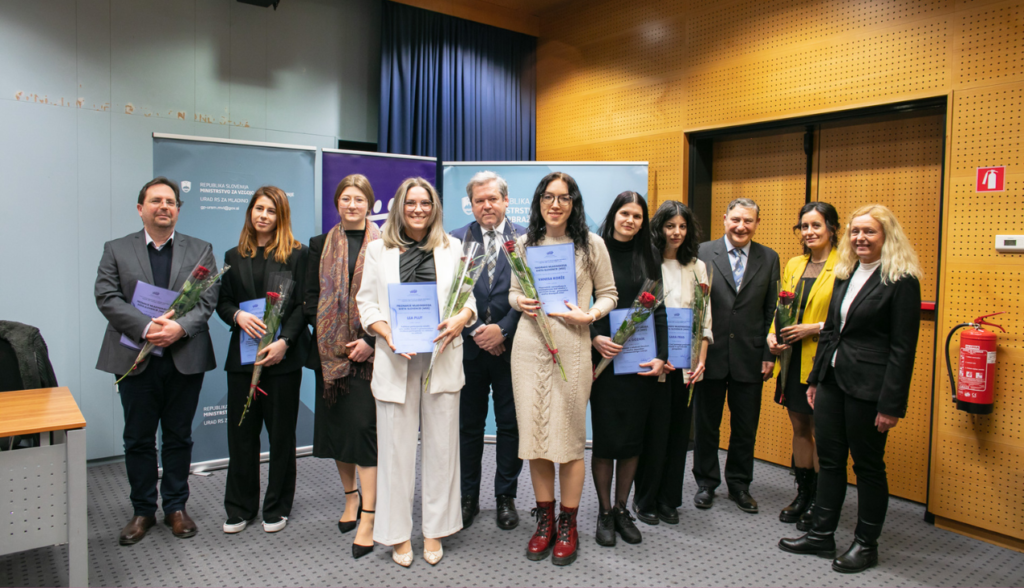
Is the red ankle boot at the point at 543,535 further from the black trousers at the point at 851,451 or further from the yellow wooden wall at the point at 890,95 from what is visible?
the yellow wooden wall at the point at 890,95

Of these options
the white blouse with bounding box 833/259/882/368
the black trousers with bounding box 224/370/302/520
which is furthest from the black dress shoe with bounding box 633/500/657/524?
the black trousers with bounding box 224/370/302/520

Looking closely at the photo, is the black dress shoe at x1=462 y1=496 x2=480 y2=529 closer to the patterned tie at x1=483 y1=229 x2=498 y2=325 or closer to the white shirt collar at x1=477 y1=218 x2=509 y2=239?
the patterned tie at x1=483 y1=229 x2=498 y2=325

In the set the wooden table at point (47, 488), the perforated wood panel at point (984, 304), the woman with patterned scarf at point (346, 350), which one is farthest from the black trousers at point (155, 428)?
the perforated wood panel at point (984, 304)

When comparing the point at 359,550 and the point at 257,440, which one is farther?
the point at 257,440

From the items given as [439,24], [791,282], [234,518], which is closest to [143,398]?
[234,518]

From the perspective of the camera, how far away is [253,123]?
4477 mm

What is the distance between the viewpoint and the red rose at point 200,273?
2818 millimetres

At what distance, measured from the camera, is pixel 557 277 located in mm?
2531

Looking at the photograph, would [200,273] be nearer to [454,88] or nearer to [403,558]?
[403,558]

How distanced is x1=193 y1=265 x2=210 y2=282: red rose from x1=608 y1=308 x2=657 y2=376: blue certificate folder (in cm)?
188

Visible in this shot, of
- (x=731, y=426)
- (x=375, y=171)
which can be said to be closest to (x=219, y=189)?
(x=375, y=171)

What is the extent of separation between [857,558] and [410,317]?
7.22ft

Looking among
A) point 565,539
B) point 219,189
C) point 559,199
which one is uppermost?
point 219,189

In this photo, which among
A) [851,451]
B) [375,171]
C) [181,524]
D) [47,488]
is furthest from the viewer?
[375,171]
